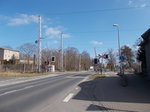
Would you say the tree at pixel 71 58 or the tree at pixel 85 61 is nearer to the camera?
the tree at pixel 71 58

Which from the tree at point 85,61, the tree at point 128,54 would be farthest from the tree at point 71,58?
the tree at point 128,54

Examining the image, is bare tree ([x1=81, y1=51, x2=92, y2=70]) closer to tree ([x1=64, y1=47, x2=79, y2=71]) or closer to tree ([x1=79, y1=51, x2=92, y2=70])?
tree ([x1=79, y1=51, x2=92, y2=70])

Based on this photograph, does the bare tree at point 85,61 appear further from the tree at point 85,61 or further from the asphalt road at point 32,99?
the asphalt road at point 32,99

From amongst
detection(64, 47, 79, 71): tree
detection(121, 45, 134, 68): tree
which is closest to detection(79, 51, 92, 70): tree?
detection(64, 47, 79, 71): tree

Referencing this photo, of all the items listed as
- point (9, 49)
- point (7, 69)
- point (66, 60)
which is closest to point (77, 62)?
point (66, 60)

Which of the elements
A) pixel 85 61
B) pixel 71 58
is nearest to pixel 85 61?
pixel 85 61

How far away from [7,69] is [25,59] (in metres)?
39.5

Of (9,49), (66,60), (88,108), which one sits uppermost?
(9,49)

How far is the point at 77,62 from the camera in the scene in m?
95.2

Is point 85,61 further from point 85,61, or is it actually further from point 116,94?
point 116,94

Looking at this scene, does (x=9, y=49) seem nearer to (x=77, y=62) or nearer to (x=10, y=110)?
(x=77, y=62)

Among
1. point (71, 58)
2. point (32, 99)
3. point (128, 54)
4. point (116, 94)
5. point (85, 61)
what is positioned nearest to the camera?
point (32, 99)

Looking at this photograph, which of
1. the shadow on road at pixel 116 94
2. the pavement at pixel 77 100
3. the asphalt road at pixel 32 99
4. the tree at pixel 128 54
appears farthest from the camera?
the tree at pixel 128 54

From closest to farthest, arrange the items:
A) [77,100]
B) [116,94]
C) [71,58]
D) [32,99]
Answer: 1. [77,100]
2. [32,99]
3. [116,94]
4. [71,58]
